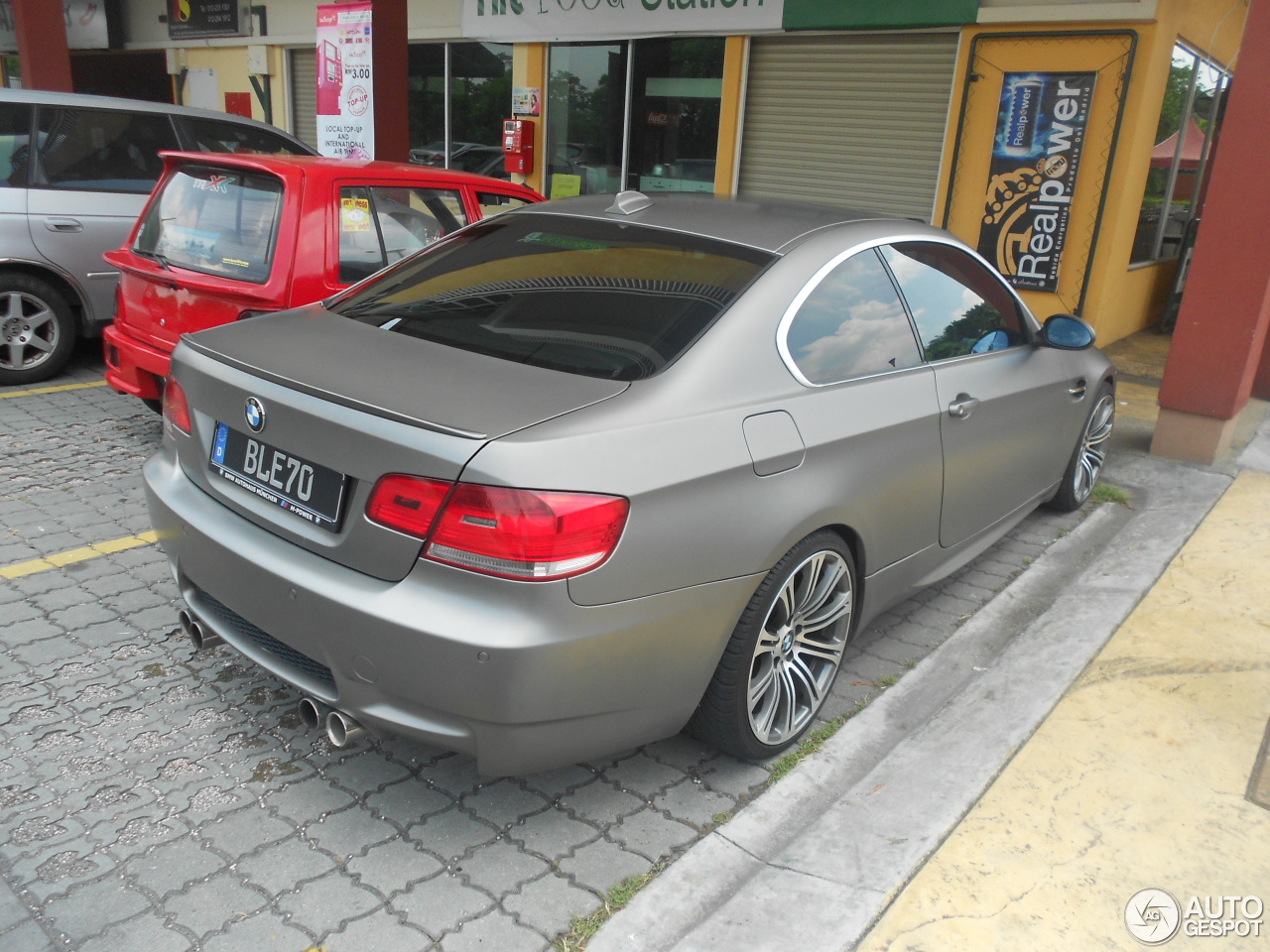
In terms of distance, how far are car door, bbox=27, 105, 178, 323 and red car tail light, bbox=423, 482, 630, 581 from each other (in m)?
5.58

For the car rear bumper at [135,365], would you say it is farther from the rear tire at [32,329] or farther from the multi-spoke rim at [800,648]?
the multi-spoke rim at [800,648]

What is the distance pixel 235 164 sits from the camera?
4805 mm

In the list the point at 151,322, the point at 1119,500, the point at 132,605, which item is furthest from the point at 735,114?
the point at 132,605

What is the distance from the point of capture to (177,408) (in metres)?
3.03

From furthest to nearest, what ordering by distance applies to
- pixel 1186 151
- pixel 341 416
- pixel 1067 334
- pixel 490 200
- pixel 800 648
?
pixel 1186 151, pixel 490 200, pixel 1067 334, pixel 800 648, pixel 341 416

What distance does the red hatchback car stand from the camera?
4609mm

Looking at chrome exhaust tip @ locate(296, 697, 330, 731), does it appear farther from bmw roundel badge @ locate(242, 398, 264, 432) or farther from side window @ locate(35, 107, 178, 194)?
side window @ locate(35, 107, 178, 194)

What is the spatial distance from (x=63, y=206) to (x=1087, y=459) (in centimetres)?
653

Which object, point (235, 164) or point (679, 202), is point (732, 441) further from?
point (235, 164)

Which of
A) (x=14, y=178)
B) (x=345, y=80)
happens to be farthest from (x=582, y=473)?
(x=345, y=80)

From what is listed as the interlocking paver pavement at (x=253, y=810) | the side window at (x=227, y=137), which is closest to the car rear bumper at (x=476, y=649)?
the interlocking paver pavement at (x=253, y=810)

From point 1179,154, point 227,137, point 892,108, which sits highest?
point 892,108

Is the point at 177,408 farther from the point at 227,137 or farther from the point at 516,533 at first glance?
the point at 227,137

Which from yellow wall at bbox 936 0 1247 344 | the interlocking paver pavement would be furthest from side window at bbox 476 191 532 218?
yellow wall at bbox 936 0 1247 344
